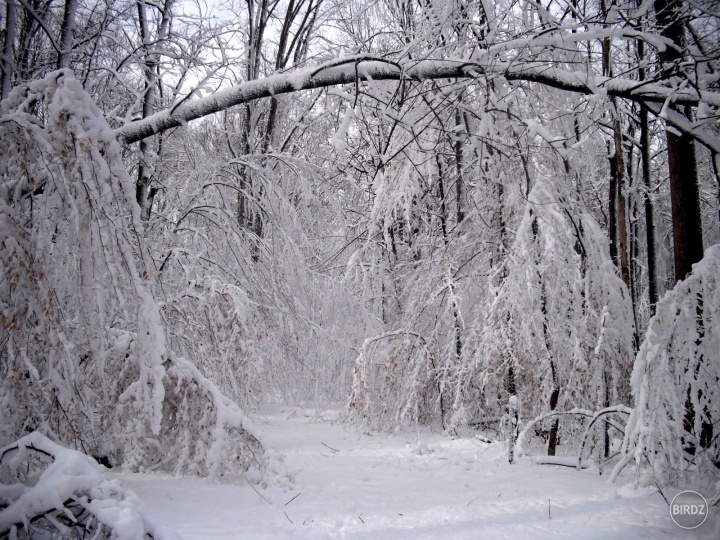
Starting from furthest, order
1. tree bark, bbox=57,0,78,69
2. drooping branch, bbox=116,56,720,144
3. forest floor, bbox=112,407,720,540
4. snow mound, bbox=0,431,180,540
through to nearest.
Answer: tree bark, bbox=57,0,78,69 < forest floor, bbox=112,407,720,540 < drooping branch, bbox=116,56,720,144 < snow mound, bbox=0,431,180,540

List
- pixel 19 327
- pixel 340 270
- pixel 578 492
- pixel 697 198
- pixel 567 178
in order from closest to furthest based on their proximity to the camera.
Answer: pixel 19 327
pixel 578 492
pixel 697 198
pixel 567 178
pixel 340 270

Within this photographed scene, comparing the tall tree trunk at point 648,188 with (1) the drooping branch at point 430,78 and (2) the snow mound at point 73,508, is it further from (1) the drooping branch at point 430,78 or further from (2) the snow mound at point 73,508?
(2) the snow mound at point 73,508

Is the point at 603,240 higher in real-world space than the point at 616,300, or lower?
higher

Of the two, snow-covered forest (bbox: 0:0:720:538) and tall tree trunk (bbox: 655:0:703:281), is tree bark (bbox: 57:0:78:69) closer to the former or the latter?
snow-covered forest (bbox: 0:0:720:538)

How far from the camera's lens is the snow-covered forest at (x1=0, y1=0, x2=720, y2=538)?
Answer: 89.4 inches

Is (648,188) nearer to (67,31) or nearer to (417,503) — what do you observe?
(417,503)

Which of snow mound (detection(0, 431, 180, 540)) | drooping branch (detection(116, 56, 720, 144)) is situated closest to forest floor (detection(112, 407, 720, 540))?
snow mound (detection(0, 431, 180, 540))

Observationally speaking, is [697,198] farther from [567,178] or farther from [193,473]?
[193,473]

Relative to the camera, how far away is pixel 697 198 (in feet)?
13.8

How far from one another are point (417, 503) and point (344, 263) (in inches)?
256

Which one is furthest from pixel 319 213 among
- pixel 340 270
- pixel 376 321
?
pixel 340 270

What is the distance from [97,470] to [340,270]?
28.2ft

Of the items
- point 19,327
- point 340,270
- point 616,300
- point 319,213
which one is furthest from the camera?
point 340,270

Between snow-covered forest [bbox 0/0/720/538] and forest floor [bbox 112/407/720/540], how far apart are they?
0.17m
